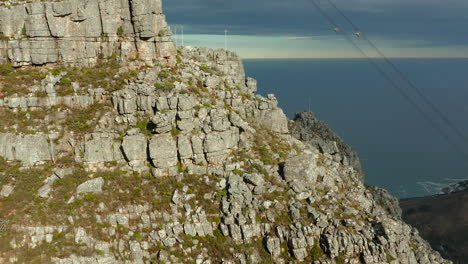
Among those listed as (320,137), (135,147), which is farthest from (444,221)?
(135,147)

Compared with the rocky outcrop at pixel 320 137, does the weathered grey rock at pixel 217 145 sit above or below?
above

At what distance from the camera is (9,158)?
34312mm

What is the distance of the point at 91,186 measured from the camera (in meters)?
33.5

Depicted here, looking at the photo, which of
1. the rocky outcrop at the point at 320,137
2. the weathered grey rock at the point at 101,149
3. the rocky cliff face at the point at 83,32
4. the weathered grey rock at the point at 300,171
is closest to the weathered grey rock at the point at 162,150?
the weathered grey rock at the point at 101,149

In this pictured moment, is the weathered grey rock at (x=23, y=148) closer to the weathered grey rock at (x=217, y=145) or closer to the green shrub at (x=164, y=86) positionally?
the green shrub at (x=164, y=86)

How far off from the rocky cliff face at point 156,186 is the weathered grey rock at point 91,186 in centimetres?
10

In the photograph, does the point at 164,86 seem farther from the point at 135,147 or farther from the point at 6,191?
the point at 6,191

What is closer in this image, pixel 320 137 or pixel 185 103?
pixel 185 103

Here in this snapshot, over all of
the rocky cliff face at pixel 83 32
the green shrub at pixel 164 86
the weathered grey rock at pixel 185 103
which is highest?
the rocky cliff face at pixel 83 32

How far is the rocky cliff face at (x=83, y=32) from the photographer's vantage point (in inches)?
1518

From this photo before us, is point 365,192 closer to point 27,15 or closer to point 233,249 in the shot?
point 233,249

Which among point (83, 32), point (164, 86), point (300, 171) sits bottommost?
point (300, 171)

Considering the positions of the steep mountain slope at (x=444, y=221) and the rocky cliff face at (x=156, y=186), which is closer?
the rocky cliff face at (x=156, y=186)

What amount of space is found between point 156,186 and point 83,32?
21.7 meters
